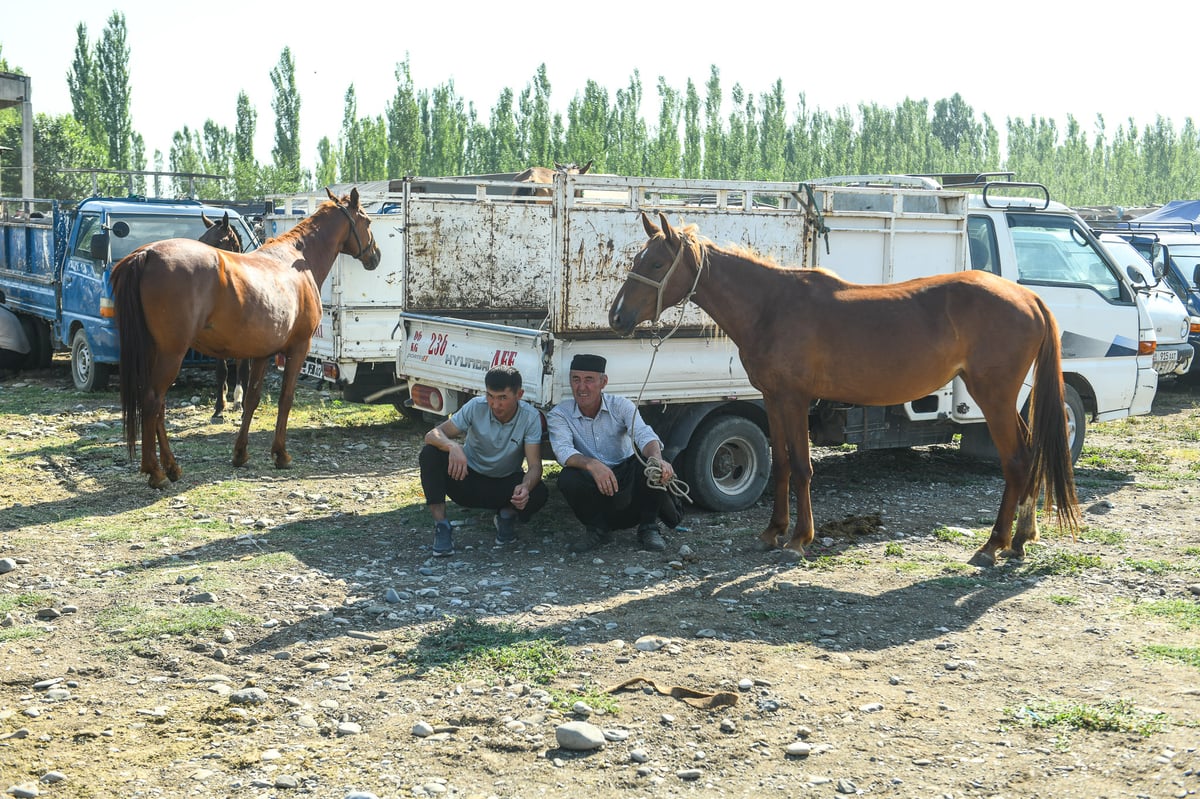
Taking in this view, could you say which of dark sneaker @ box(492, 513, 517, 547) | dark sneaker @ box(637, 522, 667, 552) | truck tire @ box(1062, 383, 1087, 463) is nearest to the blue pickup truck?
dark sneaker @ box(492, 513, 517, 547)

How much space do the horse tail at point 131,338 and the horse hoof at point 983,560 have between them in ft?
20.0

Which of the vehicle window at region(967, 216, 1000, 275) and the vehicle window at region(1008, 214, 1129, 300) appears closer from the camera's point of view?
the vehicle window at region(967, 216, 1000, 275)

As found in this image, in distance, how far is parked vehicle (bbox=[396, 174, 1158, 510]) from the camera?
8.19 meters

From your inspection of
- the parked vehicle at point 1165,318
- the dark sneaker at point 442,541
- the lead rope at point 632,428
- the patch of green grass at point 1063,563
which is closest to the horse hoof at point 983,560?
the patch of green grass at point 1063,563

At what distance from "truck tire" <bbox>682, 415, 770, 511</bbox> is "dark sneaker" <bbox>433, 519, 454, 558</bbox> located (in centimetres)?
197

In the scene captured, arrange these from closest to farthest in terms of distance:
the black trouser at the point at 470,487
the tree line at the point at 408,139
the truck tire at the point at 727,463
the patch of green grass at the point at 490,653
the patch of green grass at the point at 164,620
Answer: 1. the patch of green grass at the point at 490,653
2. the patch of green grass at the point at 164,620
3. the black trouser at the point at 470,487
4. the truck tire at the point at 727,463
5. the tree line at the point at 408,139

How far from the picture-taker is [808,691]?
5.20 meters

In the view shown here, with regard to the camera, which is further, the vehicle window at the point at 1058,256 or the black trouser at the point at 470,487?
the vehicle window at the point at 1058,256

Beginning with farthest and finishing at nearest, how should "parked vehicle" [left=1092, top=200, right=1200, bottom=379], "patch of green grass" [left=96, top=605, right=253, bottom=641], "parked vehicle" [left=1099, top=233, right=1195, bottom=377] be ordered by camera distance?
"parked vehicle" [left=1092, top=200, right=1200, bottom=379] < "parked vehicle" [left=1099, top=233, right=1195, bottom=377] < "patch of green grass" [left=96, top=605, right=253, bottom=641]

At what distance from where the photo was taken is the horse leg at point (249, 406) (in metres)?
10.1

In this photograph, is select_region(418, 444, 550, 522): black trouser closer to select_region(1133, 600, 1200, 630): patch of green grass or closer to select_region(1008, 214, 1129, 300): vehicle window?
select_region(1133, 600, 1200, 630): patch of green grass

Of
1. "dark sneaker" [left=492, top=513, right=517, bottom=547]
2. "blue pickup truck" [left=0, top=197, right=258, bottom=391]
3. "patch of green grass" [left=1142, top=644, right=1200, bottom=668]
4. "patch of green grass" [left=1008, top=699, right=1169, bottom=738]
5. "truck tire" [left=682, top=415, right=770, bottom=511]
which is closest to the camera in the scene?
"patch of green grass" [left=1008, top=699, right=1169, bottom=738]

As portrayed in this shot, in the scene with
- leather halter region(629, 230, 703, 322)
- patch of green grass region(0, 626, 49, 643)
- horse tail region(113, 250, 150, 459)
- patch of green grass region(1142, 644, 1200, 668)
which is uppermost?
leather halter region(629, 230, 703, 322)

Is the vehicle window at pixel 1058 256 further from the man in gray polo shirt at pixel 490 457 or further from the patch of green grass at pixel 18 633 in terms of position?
the patch of green grass at pixel 18 633
